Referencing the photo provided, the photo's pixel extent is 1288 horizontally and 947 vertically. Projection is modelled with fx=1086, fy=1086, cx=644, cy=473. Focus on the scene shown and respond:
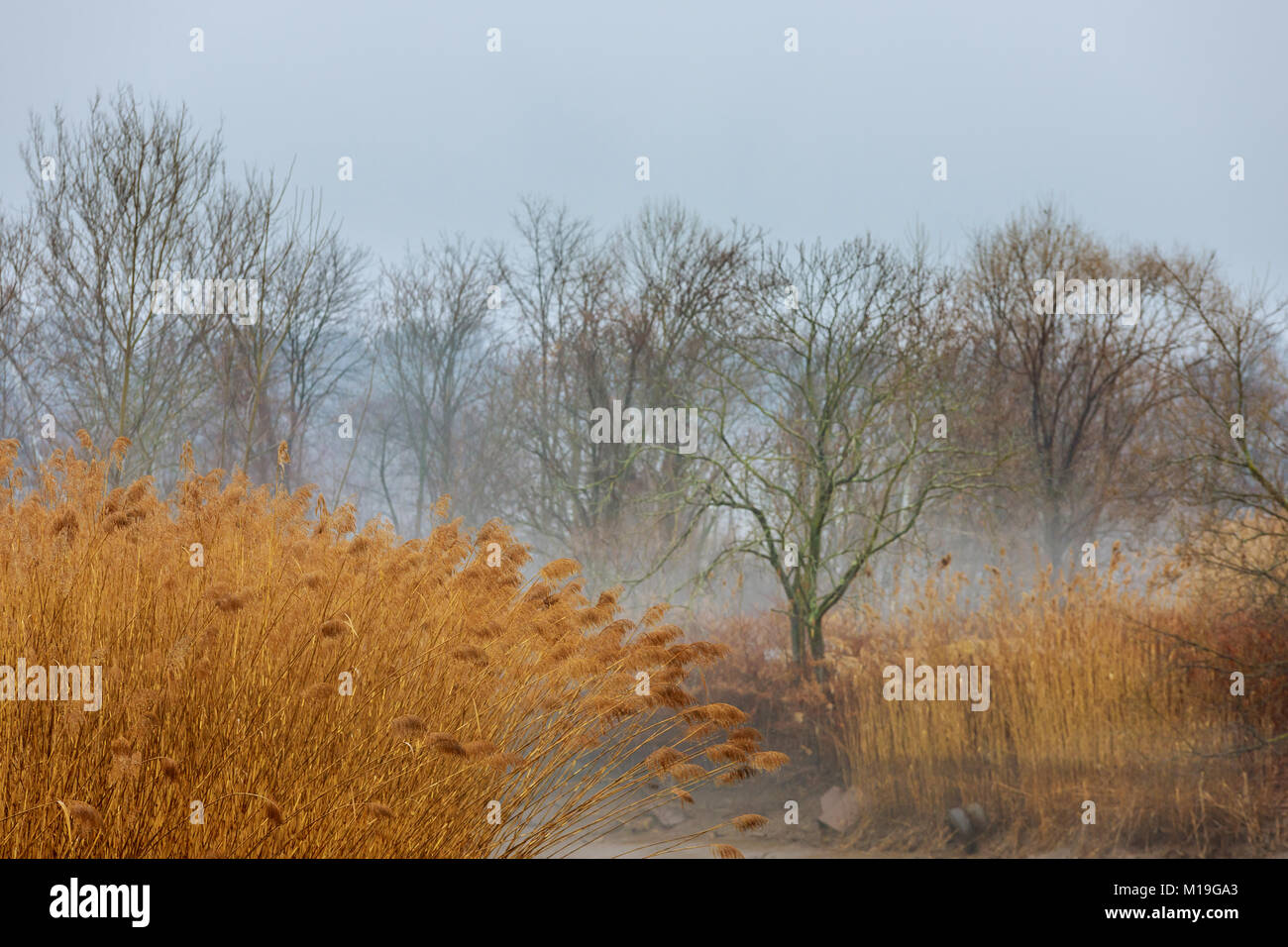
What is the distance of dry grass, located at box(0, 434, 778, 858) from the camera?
273 cm

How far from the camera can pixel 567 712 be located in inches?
133

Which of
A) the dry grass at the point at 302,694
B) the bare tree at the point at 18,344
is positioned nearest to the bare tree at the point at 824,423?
the dry grass at the point at 302,694

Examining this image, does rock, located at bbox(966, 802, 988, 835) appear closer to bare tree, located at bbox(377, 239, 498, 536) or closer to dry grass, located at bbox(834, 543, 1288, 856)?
dry grass, located at bbox(834, 543, 1288, 856)

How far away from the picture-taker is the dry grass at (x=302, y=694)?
2729mm

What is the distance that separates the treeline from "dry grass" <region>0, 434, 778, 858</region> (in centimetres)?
392

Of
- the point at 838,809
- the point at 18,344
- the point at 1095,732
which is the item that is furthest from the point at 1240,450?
the point at 18,344

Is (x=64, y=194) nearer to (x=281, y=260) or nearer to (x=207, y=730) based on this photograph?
(x=281, y=260)

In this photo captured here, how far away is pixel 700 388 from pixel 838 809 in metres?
4.38

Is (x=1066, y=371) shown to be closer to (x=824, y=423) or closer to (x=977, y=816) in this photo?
(x=824, y=423)

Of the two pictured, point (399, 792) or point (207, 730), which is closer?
point (207, 730)

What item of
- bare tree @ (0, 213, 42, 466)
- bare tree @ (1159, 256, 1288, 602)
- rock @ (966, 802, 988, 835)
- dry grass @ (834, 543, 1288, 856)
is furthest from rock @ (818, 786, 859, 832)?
bare tree @ (0, 213, 42, 466)

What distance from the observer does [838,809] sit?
263 inches
